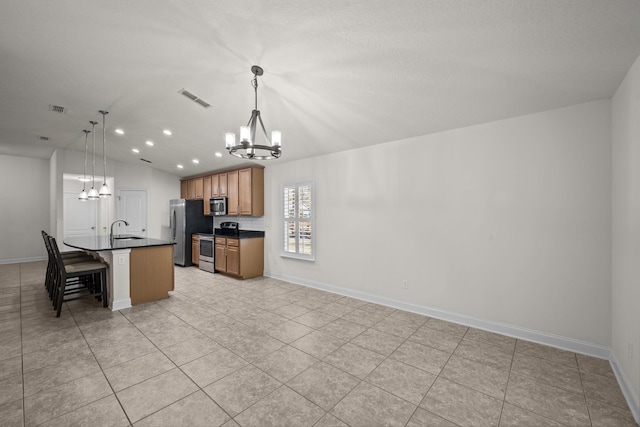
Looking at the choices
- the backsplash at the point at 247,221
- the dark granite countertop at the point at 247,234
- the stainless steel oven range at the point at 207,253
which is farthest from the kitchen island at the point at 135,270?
the backsplash at the point at 247,221

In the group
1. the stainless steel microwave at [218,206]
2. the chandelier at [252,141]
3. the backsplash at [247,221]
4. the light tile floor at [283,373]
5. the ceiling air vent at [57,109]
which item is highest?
the ceiling air vent at [57,109]

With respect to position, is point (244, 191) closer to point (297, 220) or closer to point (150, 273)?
point (297, 220)

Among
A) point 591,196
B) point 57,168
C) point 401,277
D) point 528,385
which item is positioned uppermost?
point 57,168

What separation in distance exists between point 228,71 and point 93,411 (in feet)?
9.98

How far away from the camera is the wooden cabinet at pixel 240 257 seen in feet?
18.1

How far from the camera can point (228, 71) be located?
2.75 metres

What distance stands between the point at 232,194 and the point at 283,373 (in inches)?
187

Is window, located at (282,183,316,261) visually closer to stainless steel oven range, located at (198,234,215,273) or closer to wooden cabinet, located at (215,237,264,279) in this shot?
wooden cabinet, located at (215,237,264,279)

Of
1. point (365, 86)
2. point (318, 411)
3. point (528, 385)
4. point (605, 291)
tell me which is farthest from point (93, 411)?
point (605, 291)

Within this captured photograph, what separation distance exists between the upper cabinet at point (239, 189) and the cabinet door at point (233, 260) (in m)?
0.83

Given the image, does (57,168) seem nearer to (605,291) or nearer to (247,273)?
(247,273)

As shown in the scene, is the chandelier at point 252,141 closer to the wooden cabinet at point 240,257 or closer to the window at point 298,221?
the window at point 298,221

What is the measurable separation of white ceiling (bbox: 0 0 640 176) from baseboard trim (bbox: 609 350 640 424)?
2.39 m

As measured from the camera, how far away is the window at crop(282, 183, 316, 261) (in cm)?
502
